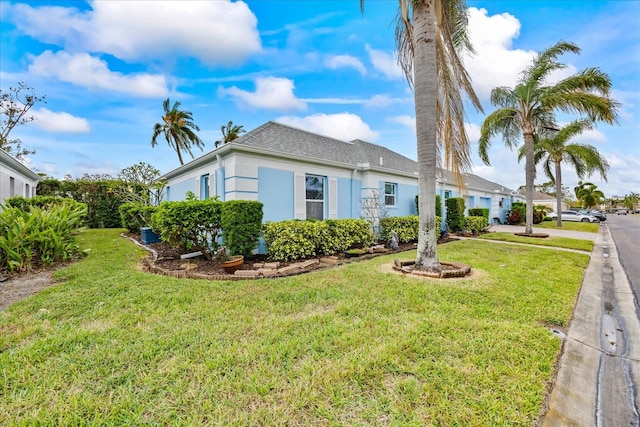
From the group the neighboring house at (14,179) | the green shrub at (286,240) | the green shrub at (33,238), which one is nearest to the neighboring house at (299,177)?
the green shrub at (286,240)

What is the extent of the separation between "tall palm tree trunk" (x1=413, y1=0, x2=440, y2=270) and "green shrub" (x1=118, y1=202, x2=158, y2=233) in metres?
10.1

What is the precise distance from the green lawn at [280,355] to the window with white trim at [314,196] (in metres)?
5.57

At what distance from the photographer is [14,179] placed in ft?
41.5

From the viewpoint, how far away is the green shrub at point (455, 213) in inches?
591

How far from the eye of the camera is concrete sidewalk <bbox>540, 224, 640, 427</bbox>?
2068mm

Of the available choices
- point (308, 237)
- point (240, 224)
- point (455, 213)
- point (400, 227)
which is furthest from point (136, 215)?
point (455, 213)

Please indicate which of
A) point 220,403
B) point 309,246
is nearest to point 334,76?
point 309,246

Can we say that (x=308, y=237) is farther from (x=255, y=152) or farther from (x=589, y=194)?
(x=589, y=194)

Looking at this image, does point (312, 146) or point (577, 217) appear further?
point (577, 217)

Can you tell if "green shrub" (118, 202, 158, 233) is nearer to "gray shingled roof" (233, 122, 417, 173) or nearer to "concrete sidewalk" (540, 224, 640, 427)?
"gray shingled roof" (233, 122, 417, 173)

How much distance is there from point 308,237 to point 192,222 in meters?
3.25

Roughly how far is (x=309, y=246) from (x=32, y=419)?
6.36m

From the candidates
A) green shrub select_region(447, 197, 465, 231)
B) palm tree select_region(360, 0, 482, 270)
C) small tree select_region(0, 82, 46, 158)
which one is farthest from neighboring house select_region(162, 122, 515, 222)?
small tree select_region(0, 82, 46, 158)

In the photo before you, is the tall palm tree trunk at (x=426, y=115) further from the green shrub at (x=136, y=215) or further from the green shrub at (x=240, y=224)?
the green shrub at (x=136, y=215)
